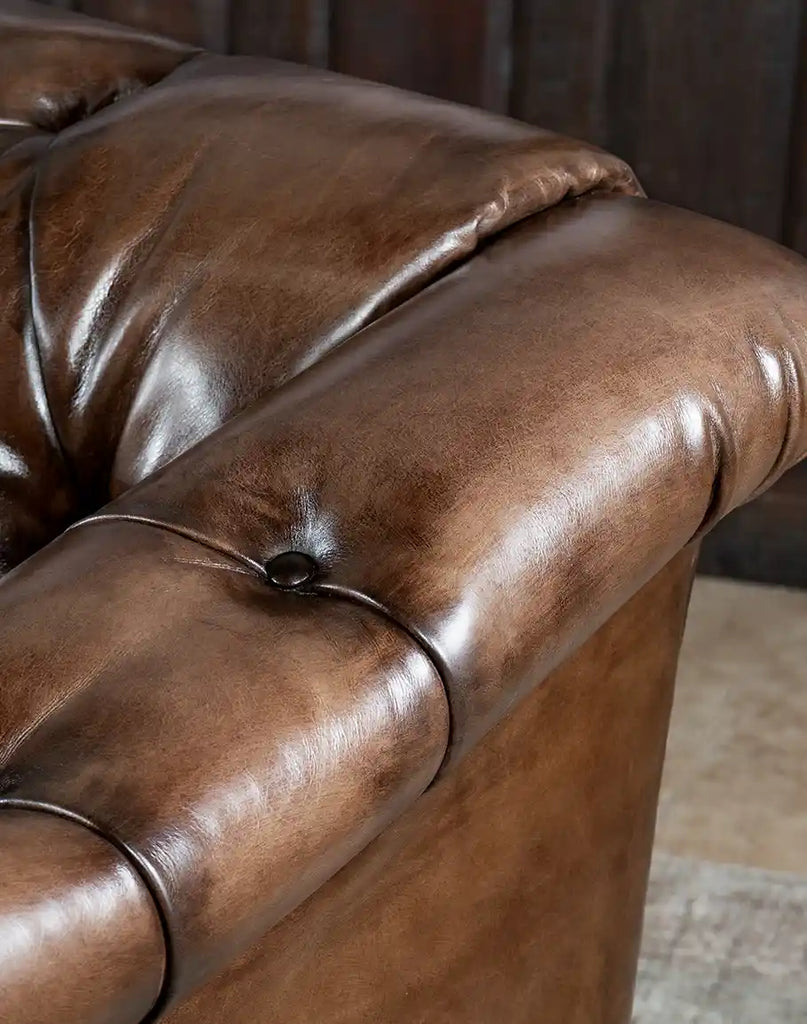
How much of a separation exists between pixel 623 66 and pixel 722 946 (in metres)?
1.13

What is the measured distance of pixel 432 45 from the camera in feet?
6.61

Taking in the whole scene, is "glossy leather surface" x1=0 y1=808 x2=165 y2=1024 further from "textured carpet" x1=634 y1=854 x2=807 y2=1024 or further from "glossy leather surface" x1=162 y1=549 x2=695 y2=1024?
"textured carpet" x1=634 y1=854 x2=807 y2=1024

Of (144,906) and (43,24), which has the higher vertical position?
(43,24)

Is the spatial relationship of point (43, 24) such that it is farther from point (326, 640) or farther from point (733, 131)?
point (733, 131)

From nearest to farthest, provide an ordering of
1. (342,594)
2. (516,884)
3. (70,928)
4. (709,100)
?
(70,928), (342,594), (516,884), (709,100)

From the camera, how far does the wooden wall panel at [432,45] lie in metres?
1.99

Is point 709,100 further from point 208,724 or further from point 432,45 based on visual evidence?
point 208,724

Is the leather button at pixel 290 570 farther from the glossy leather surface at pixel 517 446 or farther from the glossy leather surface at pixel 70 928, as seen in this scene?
the glossy leather surface at pixel 70 928

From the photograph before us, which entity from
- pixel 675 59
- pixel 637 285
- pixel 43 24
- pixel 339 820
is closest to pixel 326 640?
pixel 339 820

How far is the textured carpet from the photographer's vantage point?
1355 millimetres

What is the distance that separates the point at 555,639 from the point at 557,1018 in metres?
0.39

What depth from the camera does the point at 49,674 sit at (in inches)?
23.3

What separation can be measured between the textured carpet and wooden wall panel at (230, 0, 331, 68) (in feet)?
3.81

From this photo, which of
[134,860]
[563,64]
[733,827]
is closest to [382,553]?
[134,860]
